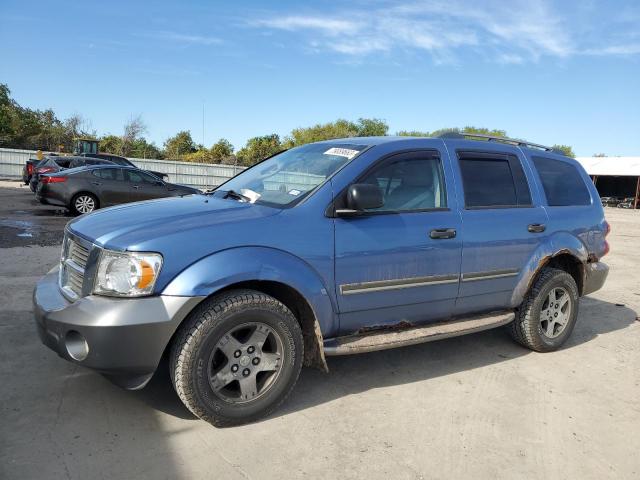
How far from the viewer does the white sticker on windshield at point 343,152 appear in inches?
152

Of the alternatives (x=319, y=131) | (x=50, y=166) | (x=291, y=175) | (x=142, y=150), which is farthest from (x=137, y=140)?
(x=291, y=175)

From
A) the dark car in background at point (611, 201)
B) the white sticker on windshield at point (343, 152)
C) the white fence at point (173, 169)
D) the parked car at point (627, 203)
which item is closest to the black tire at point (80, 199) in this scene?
the white sticker on windshield at point (343, 152)

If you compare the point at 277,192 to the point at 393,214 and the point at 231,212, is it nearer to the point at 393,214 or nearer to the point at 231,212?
the point at 231,212

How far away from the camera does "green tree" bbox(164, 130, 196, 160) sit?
2447 inches

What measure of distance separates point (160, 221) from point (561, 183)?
12.8 ft

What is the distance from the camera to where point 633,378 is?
438 cm

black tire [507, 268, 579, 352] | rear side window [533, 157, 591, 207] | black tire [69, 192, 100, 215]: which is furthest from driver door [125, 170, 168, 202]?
black tire [507, 268, 579, 352]

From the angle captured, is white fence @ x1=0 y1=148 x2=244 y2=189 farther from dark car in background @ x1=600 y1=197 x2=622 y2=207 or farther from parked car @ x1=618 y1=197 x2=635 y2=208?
parked car @ x1=618 y1=197 x2=635 y2=208

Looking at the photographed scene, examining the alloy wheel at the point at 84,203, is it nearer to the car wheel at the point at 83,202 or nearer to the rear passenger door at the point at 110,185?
the car wheel at the point at 83,202

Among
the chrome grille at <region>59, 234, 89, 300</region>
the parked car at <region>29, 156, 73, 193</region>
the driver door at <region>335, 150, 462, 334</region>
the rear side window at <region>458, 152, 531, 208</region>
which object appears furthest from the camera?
the parked car at <region>29, 156, 73, 193</region>

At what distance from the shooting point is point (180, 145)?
62625 mm

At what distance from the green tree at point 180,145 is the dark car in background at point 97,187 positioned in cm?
4943

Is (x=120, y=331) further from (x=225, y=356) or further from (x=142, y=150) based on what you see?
(x=142, y=150)

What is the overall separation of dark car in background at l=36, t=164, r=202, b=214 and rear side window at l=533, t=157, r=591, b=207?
9.79 metres
